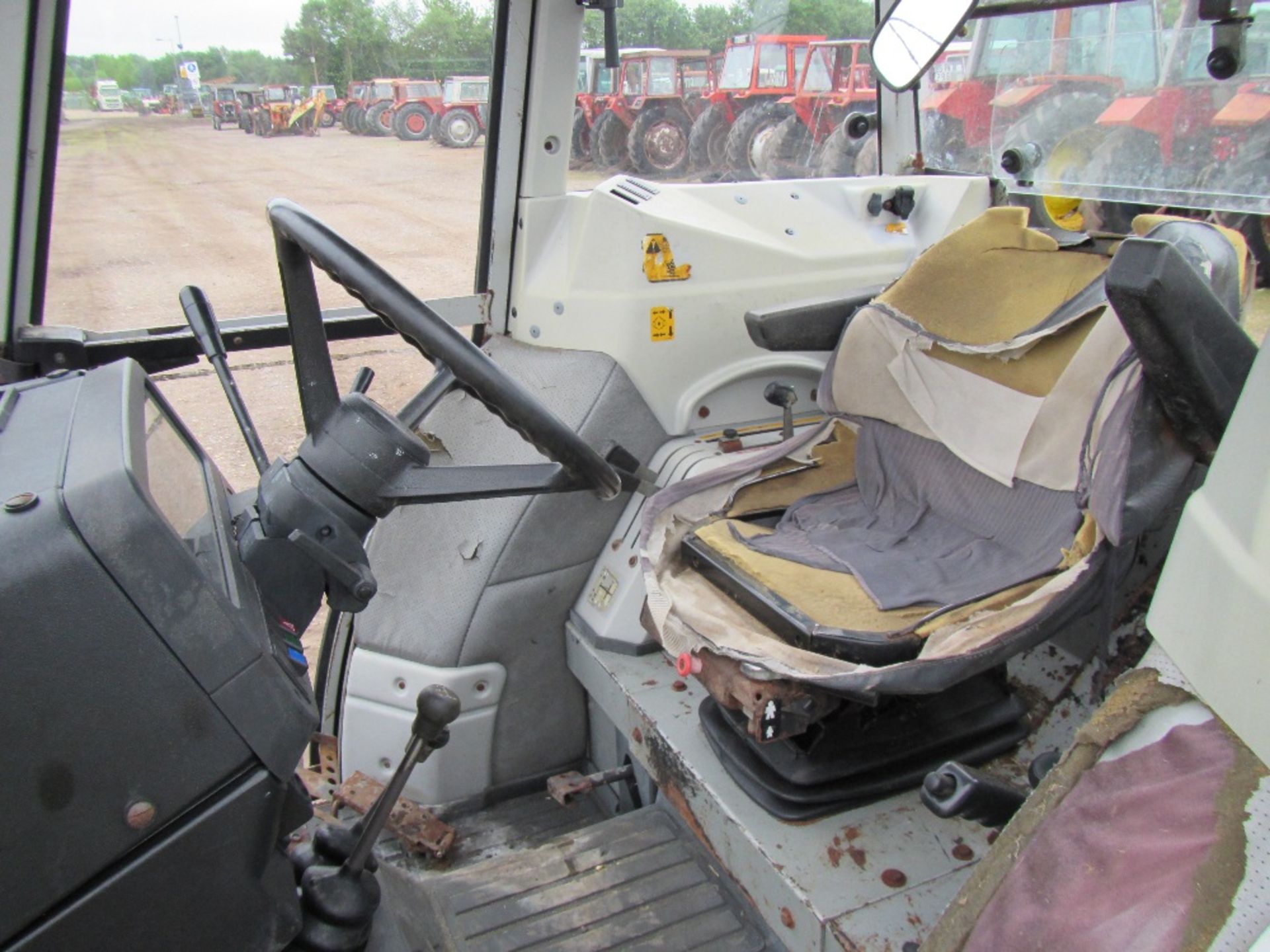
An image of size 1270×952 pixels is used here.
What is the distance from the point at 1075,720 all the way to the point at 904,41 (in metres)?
1.36

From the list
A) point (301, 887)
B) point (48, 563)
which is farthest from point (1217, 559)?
point (301, 887)

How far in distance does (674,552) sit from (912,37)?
1169mm

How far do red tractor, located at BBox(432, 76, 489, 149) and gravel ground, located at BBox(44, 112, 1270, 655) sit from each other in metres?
0.03

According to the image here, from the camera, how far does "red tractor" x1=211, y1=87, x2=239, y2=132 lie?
179cm

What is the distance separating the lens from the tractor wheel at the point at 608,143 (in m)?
2.10

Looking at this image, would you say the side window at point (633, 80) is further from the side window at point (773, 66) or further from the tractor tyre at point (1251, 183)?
the tractor tyre at point (1251, 183)

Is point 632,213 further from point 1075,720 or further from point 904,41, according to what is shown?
point 1075,720

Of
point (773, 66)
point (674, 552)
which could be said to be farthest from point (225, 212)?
point (674, 552)

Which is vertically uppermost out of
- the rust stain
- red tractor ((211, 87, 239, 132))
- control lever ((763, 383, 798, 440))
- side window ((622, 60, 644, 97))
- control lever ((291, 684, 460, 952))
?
side window ((622, 60, 644, 97))

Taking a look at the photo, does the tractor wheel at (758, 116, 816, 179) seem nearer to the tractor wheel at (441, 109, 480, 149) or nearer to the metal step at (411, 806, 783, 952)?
the tractor wheel at (441, 109, 480, 149)

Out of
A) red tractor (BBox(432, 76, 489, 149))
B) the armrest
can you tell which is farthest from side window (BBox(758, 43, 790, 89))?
red tractor (BBox(432, 76, 489, 149))

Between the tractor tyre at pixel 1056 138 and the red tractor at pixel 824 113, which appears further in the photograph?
the red tractor at pixel 824 113

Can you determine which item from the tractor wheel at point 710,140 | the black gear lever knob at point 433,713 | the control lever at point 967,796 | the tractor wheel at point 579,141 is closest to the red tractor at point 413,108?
the tractor wheel at point 579,141

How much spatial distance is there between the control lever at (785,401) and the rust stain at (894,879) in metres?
0.90
